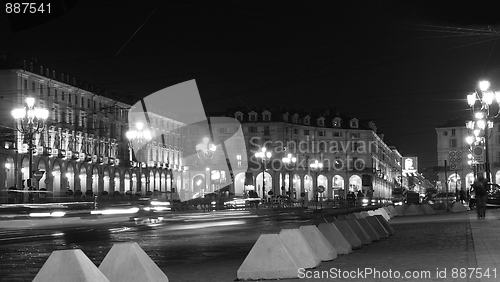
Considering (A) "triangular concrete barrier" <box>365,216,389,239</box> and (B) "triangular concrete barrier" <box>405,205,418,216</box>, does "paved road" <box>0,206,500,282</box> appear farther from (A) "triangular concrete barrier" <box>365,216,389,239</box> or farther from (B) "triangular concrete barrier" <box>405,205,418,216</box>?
(B) "triangular concrete barrier" <box>405,205,418,216</box>

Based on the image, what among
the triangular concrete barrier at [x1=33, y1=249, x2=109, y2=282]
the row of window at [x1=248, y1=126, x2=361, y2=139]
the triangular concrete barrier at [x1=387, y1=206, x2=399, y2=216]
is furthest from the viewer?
the row of window at [x1=248, y1=126, x2=361, y2=139]

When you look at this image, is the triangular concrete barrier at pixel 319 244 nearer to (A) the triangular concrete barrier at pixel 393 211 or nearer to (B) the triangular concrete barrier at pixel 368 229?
(B) the triangular concrete barrier at pixel 368 229

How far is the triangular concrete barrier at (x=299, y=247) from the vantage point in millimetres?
12031

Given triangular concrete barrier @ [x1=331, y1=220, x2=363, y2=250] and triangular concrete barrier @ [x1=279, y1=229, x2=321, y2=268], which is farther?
triangular concrete barrier @ [x1=331, y1=220, x2=363, y2=250]

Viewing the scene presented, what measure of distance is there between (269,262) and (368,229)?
7.85m

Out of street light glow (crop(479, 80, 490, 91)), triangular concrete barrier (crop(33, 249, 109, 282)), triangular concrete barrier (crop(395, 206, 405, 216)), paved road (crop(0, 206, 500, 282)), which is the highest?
street light glow (crop(479, 80, 490, 91))

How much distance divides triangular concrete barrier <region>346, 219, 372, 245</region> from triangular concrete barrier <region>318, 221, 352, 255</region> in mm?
1641

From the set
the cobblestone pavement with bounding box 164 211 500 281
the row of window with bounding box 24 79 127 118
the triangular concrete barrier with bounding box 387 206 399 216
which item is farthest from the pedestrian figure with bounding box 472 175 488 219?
the row of window with bounding box 24 79 127 118

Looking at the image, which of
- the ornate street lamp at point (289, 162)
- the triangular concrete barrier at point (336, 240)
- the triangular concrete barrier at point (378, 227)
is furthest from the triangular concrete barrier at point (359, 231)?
the ornate street lamp at point (289, 162)

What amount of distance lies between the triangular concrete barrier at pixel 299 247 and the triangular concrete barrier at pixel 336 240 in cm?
240

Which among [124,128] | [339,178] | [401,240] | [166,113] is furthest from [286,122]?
[401,240]

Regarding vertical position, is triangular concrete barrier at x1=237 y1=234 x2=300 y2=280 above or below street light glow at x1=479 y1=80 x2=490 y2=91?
below

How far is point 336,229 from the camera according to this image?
15141 millimetres

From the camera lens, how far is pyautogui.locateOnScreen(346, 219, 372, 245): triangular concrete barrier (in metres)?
17.0
